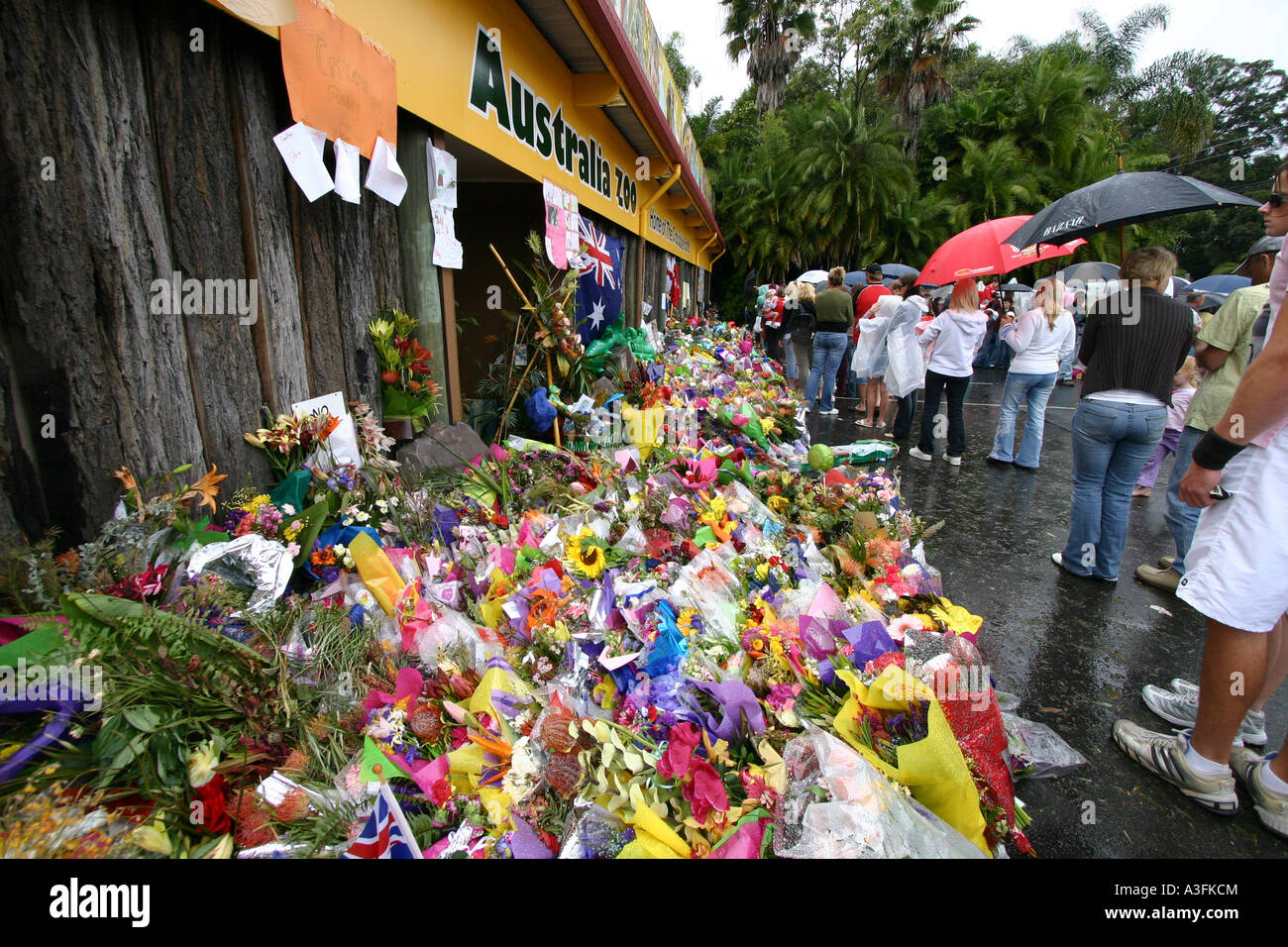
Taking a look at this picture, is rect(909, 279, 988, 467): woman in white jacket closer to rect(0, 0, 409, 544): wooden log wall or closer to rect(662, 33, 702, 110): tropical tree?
rect(0, 0, 409, 544): wooden log wall

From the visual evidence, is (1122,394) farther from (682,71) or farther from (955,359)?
(682,71)

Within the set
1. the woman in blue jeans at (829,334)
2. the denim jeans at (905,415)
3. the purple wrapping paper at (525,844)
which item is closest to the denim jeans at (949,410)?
the denim jeans at (905,415)

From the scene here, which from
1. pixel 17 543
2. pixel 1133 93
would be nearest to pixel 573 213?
pixel 17 543

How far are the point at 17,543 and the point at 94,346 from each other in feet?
1.84

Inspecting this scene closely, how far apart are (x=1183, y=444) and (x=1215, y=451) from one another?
2.41 m

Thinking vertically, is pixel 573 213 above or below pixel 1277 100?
below

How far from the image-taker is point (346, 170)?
239 cm

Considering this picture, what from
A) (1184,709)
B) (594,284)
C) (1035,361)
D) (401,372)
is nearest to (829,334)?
(1035,361)

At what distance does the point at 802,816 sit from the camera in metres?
1.43

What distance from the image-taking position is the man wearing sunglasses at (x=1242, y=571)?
5.99 feet

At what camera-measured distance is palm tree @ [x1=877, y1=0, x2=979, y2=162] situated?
25688 millimetres

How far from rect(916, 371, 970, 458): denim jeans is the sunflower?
16.0 feet
